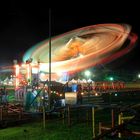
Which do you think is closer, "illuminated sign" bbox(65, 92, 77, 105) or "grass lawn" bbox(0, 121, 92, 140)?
"grass lawn" bbox(0, 121, 92, 140)

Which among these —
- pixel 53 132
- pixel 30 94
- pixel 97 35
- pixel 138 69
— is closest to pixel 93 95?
pixel 97 35

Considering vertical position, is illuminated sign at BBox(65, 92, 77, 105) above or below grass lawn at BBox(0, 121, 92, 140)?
above

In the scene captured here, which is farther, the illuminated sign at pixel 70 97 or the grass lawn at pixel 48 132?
the illuminated sign at pixel 70 97

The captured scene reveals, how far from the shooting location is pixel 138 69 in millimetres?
107938

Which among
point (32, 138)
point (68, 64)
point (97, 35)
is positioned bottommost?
point (32, 138)

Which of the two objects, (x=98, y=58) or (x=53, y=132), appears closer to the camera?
(x=53, y=132)

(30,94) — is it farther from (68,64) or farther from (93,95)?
(68,64)

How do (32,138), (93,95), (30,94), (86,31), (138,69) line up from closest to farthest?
(32,138), (30,94), (93,95), (86,31), (138,69)

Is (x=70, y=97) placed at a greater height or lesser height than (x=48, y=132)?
greater

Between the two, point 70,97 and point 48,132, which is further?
point 70,97

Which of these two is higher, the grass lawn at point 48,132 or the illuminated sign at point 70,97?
the illuminated sign at point 70,97

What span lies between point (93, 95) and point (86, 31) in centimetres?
719

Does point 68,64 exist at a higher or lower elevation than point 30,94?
higher

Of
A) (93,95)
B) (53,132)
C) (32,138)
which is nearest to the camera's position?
(32,138)
